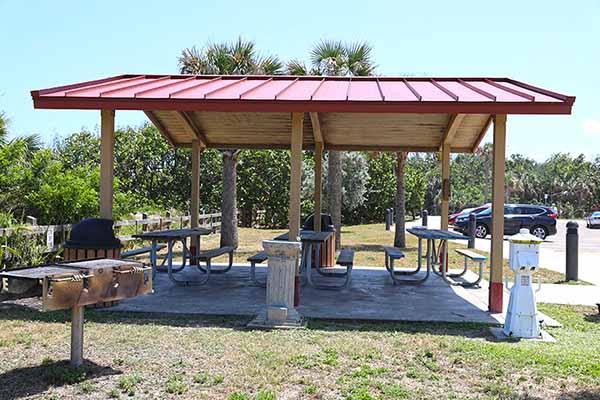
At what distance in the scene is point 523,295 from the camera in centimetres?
608

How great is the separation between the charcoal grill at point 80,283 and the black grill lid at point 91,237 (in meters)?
2.15

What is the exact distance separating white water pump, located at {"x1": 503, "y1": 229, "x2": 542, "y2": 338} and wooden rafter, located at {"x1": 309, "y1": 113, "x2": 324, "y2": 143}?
4.17 metres

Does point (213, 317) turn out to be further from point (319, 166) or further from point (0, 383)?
point (319, 166)

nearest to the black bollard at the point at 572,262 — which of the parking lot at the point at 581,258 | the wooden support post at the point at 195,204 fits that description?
the parking lot at the point at 581,258

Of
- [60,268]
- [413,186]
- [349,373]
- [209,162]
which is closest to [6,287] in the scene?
[60,268]

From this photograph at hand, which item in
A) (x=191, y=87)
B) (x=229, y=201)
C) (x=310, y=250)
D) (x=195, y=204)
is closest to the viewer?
(x=191, y=87)

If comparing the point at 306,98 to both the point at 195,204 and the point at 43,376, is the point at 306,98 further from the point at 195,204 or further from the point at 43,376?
the point at 195,204

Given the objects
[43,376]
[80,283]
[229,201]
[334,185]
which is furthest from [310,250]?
[334,185]

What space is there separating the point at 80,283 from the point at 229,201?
11109 millimetres

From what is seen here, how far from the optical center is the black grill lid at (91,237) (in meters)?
7.15

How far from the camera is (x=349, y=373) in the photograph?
15.2 ft

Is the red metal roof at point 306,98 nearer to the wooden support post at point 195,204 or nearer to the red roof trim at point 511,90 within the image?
the red roof trim at point 511,90

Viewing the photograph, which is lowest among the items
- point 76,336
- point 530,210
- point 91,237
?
point 76,336

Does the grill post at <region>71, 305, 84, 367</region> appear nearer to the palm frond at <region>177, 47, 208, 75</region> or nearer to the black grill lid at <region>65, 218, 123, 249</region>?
the black grill lid at <region>65, 218, 123, 249</region>
